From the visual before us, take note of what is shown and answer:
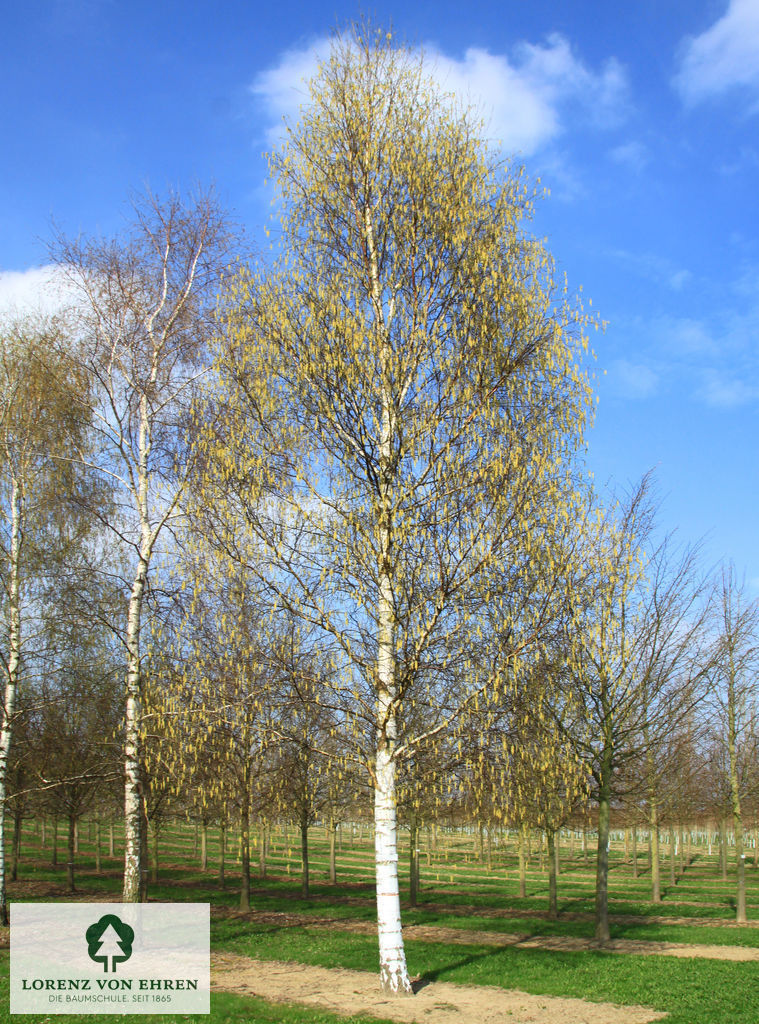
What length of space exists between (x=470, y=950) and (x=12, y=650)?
10.2m

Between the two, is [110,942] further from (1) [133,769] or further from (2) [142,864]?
(1) [133,769]

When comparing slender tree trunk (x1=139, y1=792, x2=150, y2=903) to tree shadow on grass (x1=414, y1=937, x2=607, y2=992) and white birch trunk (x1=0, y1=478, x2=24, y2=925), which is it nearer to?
white birch trunk (x1=0, y1=478, x2=24, y2=925)

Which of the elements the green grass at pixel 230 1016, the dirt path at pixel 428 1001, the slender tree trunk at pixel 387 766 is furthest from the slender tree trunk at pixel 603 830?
the green grass at pixel 230 1016

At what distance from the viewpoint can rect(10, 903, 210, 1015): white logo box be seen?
28.8ft

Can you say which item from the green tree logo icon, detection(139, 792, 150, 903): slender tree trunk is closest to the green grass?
the green tree logo icon

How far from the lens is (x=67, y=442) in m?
15.9

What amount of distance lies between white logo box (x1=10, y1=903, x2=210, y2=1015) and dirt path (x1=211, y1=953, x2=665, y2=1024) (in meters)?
0.84

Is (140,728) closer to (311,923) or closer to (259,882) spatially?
(311,923)

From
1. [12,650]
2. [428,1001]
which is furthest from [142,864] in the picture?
[428,1001]

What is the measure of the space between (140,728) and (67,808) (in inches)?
603

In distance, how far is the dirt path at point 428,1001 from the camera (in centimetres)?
834

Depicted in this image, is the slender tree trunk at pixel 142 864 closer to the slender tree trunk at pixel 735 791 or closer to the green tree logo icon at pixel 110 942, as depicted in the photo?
the green tree logo icon at pixel 110 942

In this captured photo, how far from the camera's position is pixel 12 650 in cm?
1483

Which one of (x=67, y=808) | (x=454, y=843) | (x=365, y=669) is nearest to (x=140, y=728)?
(x=365, y=669)
